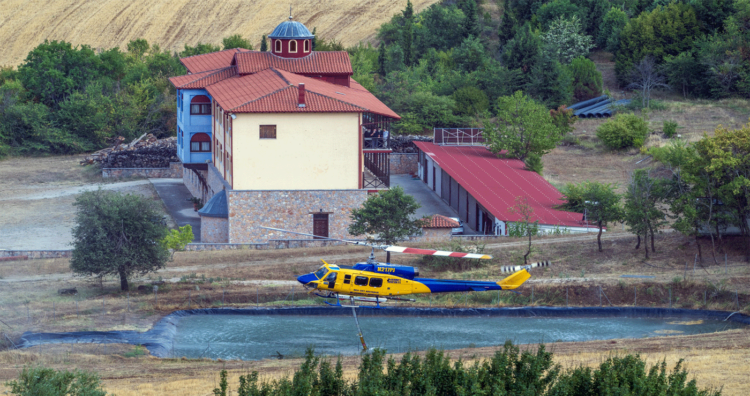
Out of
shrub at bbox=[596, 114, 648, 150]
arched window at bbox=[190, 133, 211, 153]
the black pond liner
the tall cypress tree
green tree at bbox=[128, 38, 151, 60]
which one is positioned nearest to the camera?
the black pond liner

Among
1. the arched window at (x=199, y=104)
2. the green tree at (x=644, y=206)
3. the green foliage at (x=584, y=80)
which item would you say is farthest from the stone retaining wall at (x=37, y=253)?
the green foliage at (x=584, y=80)

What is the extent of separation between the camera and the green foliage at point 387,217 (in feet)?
186

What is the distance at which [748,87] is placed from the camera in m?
95.1

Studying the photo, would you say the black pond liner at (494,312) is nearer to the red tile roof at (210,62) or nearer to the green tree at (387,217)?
the green tree at (387,217)

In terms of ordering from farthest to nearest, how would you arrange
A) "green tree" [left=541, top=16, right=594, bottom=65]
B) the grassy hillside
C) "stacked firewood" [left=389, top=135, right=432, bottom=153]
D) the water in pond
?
the grassy hillside, "green tree" [left=541, top=16, right=594, bottom=65], "stacked firewood" [left=389, top=135, right=432, bottom=153], the water in pond

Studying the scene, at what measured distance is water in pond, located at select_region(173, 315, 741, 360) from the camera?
45.1m

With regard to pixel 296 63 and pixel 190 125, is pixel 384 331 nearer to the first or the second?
pixel 190 125

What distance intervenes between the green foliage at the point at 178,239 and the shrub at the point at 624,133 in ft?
134

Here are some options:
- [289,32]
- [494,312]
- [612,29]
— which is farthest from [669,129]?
[494,312]

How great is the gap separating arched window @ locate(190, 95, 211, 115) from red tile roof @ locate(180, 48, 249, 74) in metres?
4.23

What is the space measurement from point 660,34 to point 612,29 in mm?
9148

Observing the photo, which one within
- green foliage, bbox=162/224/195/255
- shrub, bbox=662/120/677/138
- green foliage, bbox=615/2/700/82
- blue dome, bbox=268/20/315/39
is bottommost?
green foliage, bbox=162/224/195/255

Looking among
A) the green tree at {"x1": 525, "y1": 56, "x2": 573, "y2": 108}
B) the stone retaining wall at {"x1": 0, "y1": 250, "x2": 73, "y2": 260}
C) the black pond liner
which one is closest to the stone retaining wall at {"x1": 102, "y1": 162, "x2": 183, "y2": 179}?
the stone retaining wall at {"x1": 0, "y1": 250, "x2": 73, "y2": 260}

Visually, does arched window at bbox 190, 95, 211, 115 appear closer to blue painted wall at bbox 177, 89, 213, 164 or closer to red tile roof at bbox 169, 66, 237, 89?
blue painted wall at bbox 177, 89, 213, 164
